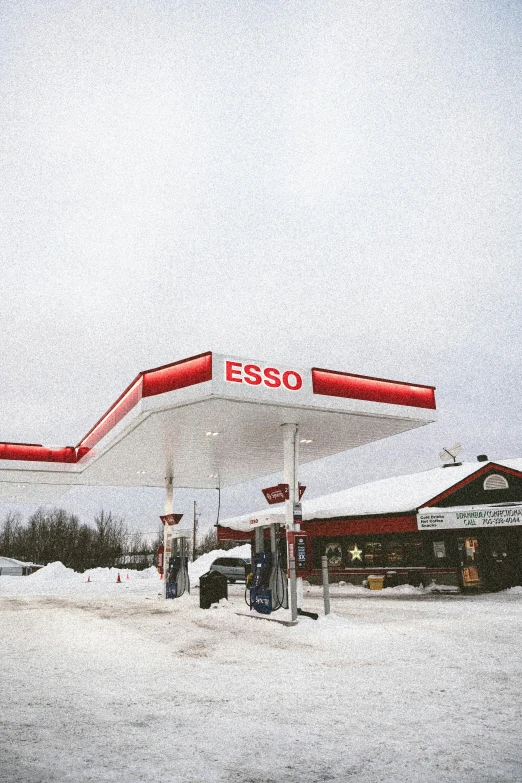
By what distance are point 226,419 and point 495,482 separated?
14.2 m

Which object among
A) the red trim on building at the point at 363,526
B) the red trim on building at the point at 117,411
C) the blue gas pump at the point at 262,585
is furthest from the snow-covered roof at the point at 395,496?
the blue gas pump at the point at 262,585

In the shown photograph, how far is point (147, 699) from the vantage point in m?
6.39

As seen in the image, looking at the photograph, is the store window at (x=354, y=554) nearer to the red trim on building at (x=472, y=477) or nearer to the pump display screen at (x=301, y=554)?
the red trim on building at (x=472, y=477)

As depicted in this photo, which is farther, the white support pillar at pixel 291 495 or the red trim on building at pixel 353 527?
the red trim on building at pixel 353 527

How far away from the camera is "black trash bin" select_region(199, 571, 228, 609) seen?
1744 cm

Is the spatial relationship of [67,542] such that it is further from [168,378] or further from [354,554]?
[168,378]

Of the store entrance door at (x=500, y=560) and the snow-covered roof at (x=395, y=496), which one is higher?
the snow-covered roof at (x=395, y=496)

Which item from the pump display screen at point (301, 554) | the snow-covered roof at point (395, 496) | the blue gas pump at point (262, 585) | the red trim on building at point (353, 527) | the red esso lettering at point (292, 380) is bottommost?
the blue gas pump at point (262, 585)

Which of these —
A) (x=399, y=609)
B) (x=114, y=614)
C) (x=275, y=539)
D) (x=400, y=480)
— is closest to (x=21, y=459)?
(x=114, y=614)

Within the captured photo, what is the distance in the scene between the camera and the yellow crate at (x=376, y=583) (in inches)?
953

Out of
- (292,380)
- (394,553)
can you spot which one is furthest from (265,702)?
(394,553)

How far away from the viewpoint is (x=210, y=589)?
17531mm

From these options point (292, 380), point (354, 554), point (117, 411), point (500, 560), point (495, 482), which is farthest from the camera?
point (354, 554)

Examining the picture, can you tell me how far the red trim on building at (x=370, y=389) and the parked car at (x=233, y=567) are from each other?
59.1 ft
